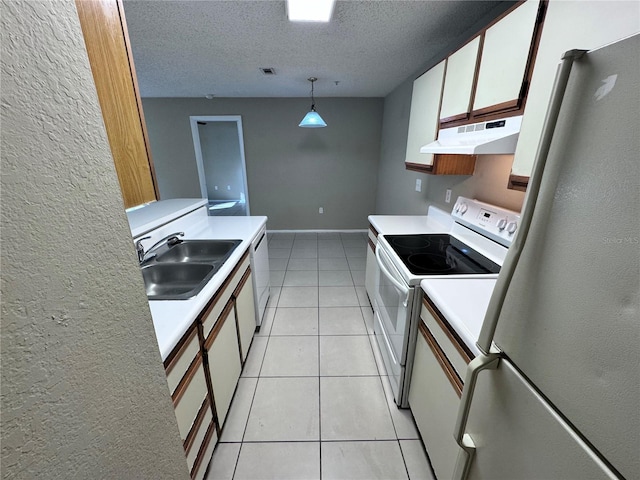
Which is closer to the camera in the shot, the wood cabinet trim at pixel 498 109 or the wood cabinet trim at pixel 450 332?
the wood cabinet trim at pixel 450 332

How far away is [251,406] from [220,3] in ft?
8.17

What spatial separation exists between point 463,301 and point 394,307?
0.53m

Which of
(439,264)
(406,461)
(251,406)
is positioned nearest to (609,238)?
(439,264)

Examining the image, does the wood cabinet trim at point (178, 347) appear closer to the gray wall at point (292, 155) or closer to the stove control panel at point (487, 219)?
the stove control panel at point (487, 219)

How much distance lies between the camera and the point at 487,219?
1643mm

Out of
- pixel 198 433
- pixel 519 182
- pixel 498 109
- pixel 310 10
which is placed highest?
pixel 310 10

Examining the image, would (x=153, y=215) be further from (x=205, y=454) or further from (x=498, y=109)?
(x=498, y=109)

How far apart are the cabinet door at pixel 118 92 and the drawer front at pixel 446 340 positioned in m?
1.23

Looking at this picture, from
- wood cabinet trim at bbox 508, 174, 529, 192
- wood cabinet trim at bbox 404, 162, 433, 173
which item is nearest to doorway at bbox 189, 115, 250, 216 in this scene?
wood cabinet trim at bbox 404, 162, 433, 173

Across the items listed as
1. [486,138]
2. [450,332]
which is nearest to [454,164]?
[486,138]

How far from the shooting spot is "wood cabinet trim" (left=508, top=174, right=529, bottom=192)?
3.55 feet

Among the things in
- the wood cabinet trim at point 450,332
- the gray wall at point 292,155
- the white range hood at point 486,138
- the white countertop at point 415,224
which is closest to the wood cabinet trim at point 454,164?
the white range hood at point 486,138

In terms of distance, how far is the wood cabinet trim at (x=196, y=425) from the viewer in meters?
1.06

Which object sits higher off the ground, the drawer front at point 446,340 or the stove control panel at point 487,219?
the stove control panel at point 487,219
